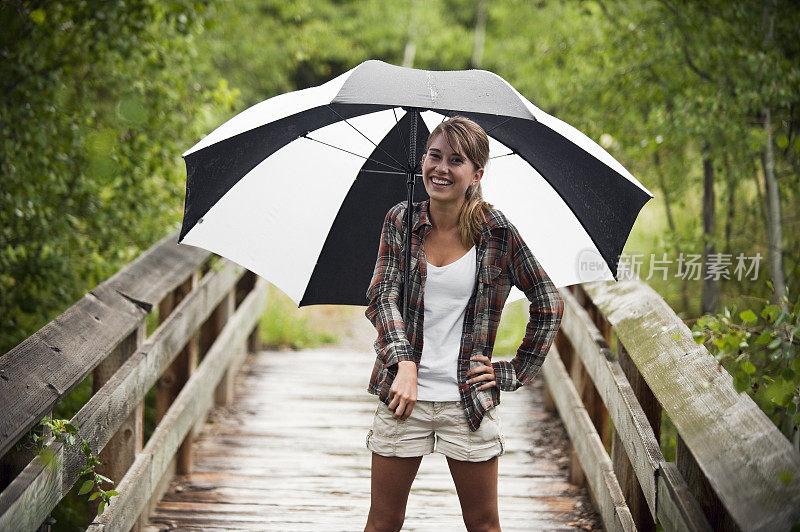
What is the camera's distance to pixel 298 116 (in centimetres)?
297

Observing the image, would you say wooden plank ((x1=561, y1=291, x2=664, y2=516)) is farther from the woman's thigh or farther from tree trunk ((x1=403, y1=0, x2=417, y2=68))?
tree trunk ((x1=403, y1=0, x2=417, y2=68))

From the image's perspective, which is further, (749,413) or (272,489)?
(272,489)

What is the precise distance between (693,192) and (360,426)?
5.07m

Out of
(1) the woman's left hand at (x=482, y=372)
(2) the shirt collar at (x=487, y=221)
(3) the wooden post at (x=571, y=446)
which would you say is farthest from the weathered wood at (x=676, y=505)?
(3) the wooden post at (x=571, y=446)

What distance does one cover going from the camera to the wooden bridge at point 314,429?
7.33 ft

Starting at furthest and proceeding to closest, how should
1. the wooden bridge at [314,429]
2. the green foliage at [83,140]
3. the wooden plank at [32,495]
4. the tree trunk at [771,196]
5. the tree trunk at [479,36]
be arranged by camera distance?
the tree trunk at [479,36]
the tree trunk at [771,196]
the green foliage at [83,140]
the wooden bridge at [314,429]
the wooden plank at [32,495]

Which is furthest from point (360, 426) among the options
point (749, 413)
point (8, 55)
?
point (749, 413)

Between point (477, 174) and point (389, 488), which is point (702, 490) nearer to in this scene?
point (389, 488)

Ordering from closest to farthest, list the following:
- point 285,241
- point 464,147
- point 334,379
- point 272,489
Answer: point 464,147 → point 285,241 → point 272,489 → point 334,379

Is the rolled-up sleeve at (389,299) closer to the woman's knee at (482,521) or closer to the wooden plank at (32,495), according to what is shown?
the woman's knee at (482,521)

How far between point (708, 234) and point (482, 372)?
15.0ft

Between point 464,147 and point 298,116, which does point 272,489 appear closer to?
point 298,116

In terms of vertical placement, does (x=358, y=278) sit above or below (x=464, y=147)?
below

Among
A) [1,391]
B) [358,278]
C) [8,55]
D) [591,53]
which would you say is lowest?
[1,391]
